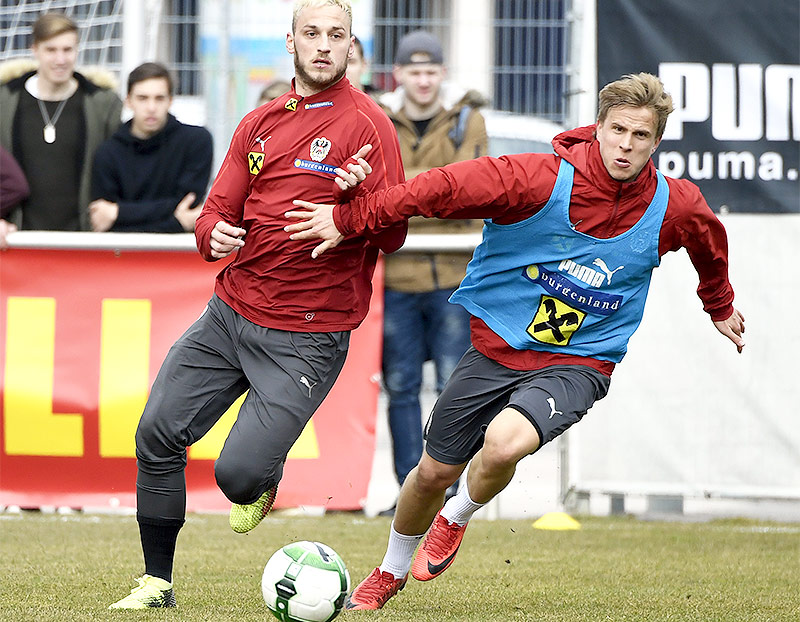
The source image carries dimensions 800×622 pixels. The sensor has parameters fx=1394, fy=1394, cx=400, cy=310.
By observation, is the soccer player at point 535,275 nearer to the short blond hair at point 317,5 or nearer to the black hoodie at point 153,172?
the short blond hair at point 317,5

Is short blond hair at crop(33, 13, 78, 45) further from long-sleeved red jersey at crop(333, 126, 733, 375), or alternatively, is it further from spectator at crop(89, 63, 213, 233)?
long-sleeved red jersey at crop(333, 126, 733, 375)

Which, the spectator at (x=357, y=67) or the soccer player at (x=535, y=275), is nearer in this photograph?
the soccer player at (x=535, y=275)

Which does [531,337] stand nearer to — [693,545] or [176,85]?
[693,545]

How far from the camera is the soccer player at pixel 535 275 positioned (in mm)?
5430

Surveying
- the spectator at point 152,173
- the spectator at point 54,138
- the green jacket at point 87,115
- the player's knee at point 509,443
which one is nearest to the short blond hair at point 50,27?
the spectator at point 54,138

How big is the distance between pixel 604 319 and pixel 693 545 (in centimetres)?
258

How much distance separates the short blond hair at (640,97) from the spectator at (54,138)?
4.50 m

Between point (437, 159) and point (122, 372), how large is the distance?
239 cm

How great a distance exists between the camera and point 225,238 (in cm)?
534

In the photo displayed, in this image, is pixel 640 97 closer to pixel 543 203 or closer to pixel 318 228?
pixel 543 203

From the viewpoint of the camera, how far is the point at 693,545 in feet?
25.7

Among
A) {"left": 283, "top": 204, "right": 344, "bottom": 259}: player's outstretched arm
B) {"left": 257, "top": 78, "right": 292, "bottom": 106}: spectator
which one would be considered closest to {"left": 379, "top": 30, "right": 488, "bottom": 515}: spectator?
{"left": 257, "top": 78, "right": 292, "bottom": 106}: spectator

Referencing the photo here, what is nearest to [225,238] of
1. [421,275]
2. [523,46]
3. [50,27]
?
[421,275]

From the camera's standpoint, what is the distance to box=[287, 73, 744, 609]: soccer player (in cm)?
543
